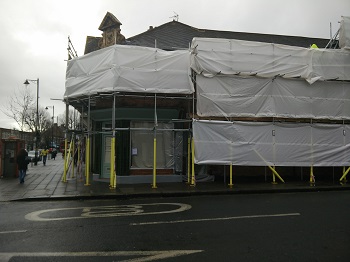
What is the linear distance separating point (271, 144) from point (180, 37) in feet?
27.1

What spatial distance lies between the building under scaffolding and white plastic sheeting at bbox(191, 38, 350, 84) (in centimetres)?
4

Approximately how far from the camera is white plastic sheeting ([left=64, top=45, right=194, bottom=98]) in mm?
12414

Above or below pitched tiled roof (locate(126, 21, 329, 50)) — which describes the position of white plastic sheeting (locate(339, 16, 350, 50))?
below

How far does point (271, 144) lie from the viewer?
45.2 ft

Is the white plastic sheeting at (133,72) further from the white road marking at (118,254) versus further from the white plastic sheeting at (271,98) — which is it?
the white road marking at (118,254)

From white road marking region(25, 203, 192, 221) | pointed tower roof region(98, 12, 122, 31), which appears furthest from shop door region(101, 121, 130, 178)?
pointed tower roof region(98, 12, 122, 31)

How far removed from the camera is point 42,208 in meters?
9.10

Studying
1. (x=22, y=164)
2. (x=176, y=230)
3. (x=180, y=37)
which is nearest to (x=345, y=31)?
(x=180, y=37)

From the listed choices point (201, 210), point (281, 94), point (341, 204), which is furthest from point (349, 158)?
point (201, 210)

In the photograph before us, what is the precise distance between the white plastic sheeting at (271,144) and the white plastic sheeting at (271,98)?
0.52m

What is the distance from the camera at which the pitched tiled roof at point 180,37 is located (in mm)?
16844

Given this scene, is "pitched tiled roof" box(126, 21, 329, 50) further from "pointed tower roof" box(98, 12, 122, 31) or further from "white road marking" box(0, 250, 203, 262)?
"white road marking" box(0, 250, 203, 262)

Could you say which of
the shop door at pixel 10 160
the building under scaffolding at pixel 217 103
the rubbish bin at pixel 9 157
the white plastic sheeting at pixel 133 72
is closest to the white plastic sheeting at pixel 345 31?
the building under scaffolding at pixel 217 103

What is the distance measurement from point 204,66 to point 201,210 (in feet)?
22.1
